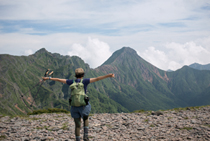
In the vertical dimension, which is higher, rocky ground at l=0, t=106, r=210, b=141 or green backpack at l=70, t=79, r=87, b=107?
green backpack at l=70, t=79, r=87, b=107

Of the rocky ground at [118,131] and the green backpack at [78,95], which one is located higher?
the green backpack at [78,95]

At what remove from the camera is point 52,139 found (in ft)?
41.4

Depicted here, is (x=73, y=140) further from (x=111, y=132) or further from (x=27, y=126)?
Result: (x=27, y=126)

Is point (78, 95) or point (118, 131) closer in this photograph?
point (78, 95)

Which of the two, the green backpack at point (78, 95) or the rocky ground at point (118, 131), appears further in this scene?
the rocky ground at point (118, 131)

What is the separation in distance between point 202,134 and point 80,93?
8465 mm

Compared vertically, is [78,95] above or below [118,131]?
above

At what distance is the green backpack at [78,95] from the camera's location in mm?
8648

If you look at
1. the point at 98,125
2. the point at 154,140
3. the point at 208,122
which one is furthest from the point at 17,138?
the point at 208,122

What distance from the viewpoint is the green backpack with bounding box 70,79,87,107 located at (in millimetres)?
8648

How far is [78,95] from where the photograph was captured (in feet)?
28.5

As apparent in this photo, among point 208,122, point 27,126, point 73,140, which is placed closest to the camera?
point 73,140

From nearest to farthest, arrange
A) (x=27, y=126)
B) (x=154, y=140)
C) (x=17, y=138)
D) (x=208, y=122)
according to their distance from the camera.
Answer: (x=154, y=140) < (x=17, y=138) < (x=208, y=122) < (x=27, y=126)

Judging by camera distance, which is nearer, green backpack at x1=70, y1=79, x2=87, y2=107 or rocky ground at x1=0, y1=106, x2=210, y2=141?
green backpack at x1=70, y1=79, x2=87, y2=107
